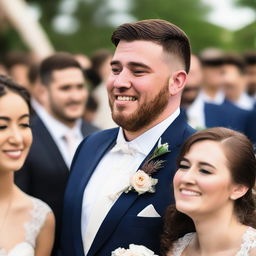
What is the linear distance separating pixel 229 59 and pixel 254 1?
9048 mm

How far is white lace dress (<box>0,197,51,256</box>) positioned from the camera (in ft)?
15.0

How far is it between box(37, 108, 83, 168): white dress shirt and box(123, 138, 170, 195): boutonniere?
288 centimetres

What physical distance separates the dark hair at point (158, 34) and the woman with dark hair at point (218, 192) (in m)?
0.66

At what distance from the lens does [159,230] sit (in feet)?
13.6

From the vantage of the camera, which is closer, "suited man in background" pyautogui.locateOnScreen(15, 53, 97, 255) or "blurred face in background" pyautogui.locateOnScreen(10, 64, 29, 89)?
"suited man in background" pyautogui.locateOnScreen(15, 53, 97, 255)

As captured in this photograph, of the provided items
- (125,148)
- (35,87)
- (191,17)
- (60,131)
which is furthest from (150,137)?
(191,17)

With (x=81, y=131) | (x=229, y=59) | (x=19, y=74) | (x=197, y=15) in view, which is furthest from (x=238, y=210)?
(x=197, y=15)

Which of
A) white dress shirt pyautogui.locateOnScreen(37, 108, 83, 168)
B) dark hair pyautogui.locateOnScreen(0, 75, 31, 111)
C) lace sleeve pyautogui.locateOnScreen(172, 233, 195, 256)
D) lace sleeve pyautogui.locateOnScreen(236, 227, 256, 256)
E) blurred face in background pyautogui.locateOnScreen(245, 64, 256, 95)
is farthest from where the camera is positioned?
blurred face in background pyautogui.locateOnScreen(245, 64, 256, 95)

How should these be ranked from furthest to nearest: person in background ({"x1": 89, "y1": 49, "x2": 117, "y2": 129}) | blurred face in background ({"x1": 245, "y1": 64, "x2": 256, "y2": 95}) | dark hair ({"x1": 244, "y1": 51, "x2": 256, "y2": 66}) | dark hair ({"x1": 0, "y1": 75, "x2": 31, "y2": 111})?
1. blurred face in background ({"x1": 245, "y1": 64, "x2": 256, "y2": 95})
2. dark hair ({"x1": 244, "y1": 51, "x2": 256, "y2": 66})
3. person in background ({"x1": 89, "y1": 49, "x2": 117, "y2": 129})
4. dark hair ({"x1": 0, "y1": 75, "x2": 31, "y2": 111})

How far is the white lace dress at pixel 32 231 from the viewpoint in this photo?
4.59 meters

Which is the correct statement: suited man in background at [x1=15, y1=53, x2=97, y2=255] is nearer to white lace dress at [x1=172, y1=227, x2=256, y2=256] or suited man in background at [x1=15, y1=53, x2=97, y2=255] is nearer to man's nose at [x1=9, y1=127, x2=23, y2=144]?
man's nose at [x1=9, y1=127, x2=23, y2=144]

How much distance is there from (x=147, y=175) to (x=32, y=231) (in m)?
1.16

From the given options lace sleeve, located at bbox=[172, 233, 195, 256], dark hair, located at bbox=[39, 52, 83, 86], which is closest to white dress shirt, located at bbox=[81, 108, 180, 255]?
lace sleeve, located at bbox=[172, 233, 195, 256]

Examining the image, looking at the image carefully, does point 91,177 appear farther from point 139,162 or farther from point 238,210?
point 238,210
